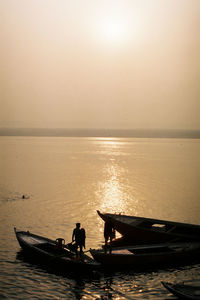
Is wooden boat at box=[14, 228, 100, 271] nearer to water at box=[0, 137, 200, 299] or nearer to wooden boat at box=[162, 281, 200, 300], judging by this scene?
water at box=[0, 137, 200, 299]

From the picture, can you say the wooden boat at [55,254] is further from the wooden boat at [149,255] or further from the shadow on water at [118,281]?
the wooden boat at [149,255]

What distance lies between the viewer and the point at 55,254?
23812 mm

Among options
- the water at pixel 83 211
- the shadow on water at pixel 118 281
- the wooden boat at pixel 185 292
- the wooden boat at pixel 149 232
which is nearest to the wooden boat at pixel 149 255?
the shadow on water at pixel 118 281

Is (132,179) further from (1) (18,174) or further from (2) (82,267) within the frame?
(2) (82,267)

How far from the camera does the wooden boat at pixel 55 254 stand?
21828 millimetres

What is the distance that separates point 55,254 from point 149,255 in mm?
6252

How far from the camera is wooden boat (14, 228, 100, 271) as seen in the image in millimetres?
21828

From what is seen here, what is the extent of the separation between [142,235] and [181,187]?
138ft

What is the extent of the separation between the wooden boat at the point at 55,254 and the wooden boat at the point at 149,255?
1.21 metres

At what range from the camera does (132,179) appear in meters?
79.6

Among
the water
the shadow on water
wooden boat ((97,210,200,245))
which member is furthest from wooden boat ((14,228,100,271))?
wooden boat ((97,210,200,245))

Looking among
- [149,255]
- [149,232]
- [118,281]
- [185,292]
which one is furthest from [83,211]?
[185,292]

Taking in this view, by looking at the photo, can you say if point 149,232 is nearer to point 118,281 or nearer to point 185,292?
point 118,281

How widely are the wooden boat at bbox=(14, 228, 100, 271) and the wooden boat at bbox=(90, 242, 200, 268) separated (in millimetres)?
1214
